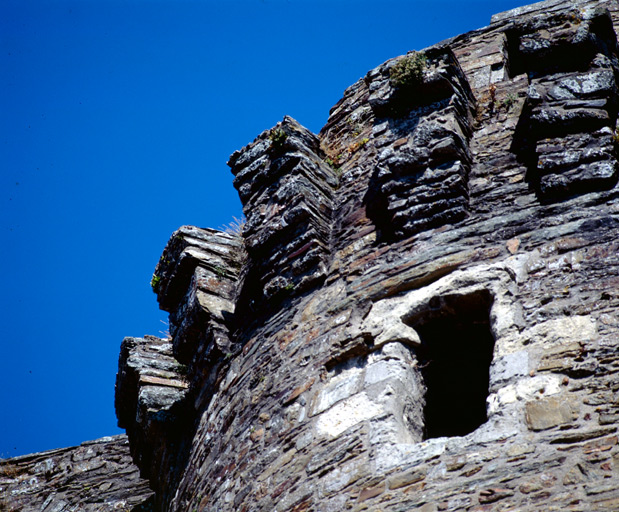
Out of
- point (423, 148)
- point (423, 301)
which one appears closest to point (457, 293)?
point (423, 301)

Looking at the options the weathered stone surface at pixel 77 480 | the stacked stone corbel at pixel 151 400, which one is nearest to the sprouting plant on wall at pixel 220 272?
the stacked stone corbel at pixel 151 400

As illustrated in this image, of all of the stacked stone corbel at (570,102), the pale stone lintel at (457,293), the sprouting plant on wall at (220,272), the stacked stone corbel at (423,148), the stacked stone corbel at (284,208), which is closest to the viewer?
the pale stone lintel at (457,293)

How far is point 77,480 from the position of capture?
30.5 ft

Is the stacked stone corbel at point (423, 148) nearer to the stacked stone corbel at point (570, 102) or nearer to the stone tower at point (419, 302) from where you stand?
the stone tower at point (419, 302)

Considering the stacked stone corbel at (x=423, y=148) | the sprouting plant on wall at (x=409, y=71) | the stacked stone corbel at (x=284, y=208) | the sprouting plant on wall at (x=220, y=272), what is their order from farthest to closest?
the sprouting plant on wall at (x=220, y=272) → the sprouting plant on wall at (x=409, y=71) → the stacked stone corbel at (x=284, y=208) → the stacked stone corbel at (x=423, y=148)

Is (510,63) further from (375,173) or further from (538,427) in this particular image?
(538,427)

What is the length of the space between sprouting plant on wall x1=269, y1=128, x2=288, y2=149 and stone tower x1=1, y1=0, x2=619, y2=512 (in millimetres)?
20

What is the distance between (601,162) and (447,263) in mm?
1036

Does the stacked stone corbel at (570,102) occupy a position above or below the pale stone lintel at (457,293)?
above

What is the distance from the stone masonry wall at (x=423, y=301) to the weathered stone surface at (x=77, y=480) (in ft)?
5.28

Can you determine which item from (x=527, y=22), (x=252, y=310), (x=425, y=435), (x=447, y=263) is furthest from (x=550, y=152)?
(x=252, y=310)

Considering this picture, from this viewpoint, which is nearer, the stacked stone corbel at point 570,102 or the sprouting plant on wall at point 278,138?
the stacked stone corbel at point 570,102

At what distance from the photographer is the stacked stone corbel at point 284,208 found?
611cm

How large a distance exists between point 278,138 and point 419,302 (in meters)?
2.20
